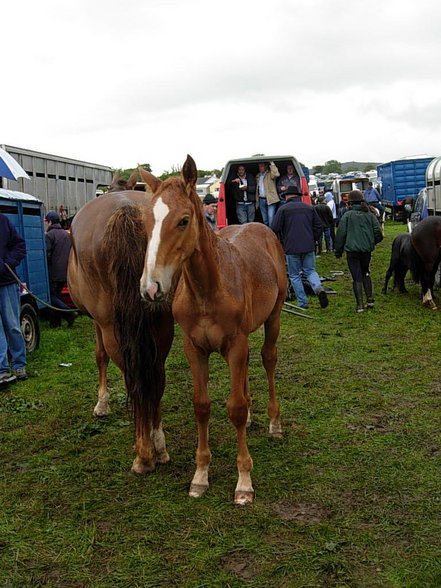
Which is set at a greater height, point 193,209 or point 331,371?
point 193,209

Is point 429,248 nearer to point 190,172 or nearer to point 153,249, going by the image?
point 190,172

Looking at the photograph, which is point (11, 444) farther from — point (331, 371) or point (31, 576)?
point (331, 371)

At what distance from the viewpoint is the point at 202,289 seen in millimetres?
3664

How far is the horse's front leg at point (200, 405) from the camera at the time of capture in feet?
12.6

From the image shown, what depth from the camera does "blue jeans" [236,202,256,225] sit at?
12.4 meters

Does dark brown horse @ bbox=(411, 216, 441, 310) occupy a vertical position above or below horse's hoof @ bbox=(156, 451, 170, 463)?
above

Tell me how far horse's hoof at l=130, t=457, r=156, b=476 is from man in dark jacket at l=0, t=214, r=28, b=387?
9.59ft

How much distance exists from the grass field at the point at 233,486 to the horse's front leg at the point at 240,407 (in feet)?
0.32

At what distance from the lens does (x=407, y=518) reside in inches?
135

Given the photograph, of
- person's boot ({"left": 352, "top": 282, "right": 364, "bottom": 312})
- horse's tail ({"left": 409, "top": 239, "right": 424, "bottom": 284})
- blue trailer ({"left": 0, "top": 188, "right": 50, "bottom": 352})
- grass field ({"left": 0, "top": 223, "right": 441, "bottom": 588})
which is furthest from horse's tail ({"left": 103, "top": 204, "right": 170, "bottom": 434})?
horse's tail ({"left": 409, "top": 239, "right": 424, "bottom": 284})

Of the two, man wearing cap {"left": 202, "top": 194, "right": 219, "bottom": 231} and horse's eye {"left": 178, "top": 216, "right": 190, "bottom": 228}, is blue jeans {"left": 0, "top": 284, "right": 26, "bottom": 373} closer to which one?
horse's eye {"left": 178, "top": 216, "right": 190, "bottom": 228}

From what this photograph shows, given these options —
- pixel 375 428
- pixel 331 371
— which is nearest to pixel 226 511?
pixel 375 428

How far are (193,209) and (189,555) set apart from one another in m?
1.91

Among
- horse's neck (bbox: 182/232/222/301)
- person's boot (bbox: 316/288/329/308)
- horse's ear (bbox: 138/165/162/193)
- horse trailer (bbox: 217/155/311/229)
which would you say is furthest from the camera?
horse trailer (bbox: 217/155/311/229)
